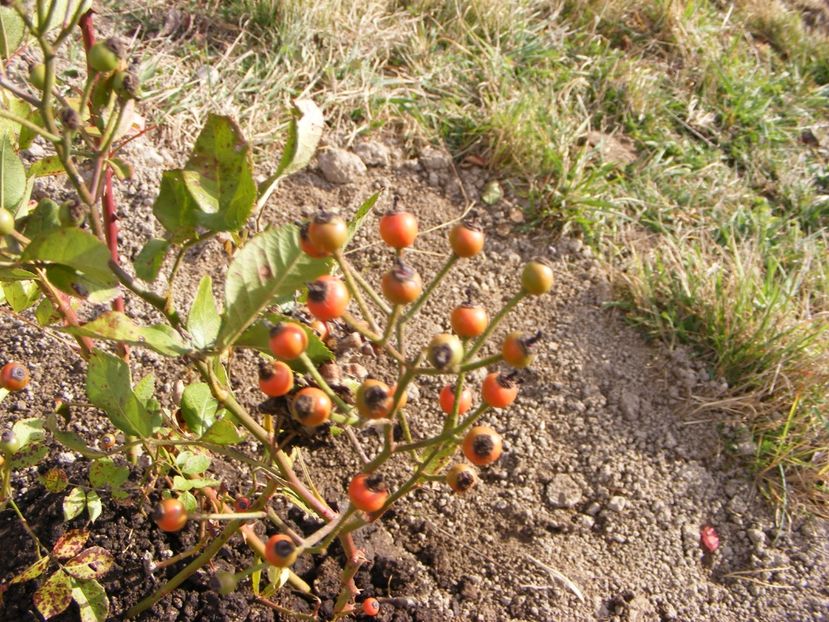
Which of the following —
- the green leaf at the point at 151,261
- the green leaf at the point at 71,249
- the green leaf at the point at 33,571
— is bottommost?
the green leaf at the point at 33,571

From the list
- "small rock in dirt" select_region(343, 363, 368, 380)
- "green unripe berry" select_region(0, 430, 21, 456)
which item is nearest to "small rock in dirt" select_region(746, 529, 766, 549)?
"small rock in dirt" select_region(343, 363, 368, 380)

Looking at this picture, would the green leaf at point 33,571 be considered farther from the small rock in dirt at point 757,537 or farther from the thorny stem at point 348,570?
the small rock in dirt at point 757,537

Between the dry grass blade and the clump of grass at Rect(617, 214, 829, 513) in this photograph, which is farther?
the clump of grass at Rect(617, 214, 829, 513)

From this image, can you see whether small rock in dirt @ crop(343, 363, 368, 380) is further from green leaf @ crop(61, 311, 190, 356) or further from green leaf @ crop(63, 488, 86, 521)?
green leaf @ crop(61, 311, 190, 356)

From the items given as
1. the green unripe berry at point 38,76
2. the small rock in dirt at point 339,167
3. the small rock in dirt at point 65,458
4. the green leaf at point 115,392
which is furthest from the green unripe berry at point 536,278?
the small rock in dirt at point 339,167

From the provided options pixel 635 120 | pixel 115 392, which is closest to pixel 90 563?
pixel 115 392

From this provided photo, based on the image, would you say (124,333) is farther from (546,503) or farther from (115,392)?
(546,503)

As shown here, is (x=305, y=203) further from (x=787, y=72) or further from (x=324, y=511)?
(x=787, y=72)
